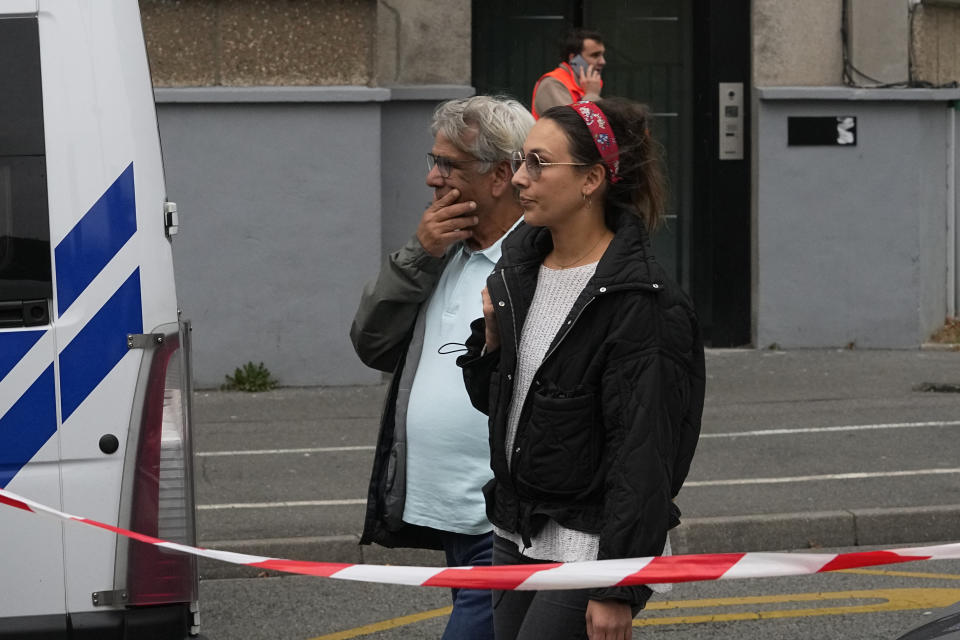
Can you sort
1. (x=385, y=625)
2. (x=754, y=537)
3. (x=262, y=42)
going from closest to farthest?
(x=385, y=625)
(x=754, y=537)
(x=262, y=42)

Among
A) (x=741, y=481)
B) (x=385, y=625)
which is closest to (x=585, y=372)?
(x=385, y=625)

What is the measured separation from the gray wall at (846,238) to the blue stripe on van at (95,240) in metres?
9.27

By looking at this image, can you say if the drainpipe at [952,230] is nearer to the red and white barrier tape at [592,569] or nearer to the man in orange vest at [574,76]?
the man in orange vest at [574,76]

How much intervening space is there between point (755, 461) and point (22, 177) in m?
5.73

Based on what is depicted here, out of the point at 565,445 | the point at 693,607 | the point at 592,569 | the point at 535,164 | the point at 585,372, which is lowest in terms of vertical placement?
the point at 693,607

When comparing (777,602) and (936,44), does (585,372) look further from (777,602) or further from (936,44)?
(936,44)

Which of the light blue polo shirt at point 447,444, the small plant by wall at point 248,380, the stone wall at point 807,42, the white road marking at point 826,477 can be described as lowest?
the white road marking at point 826,477

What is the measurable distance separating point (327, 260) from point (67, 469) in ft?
24.9

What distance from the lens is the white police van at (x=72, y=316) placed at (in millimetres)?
3762

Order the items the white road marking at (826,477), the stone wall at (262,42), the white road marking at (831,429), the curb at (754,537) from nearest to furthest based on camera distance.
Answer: the curb at (754,537)
the white road marking at (826,477)
the white road marking at (831,429)
the stone wall at (262,42)

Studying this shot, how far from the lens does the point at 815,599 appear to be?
631cm

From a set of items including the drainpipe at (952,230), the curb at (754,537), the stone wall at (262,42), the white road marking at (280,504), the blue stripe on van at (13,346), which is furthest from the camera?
the drainpipe at (952,230)

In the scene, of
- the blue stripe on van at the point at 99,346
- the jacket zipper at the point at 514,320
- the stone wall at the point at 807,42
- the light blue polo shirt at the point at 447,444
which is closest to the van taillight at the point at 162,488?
the blue stripe on van at the point at 99,346

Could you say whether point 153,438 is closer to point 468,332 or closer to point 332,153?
point 468,332
